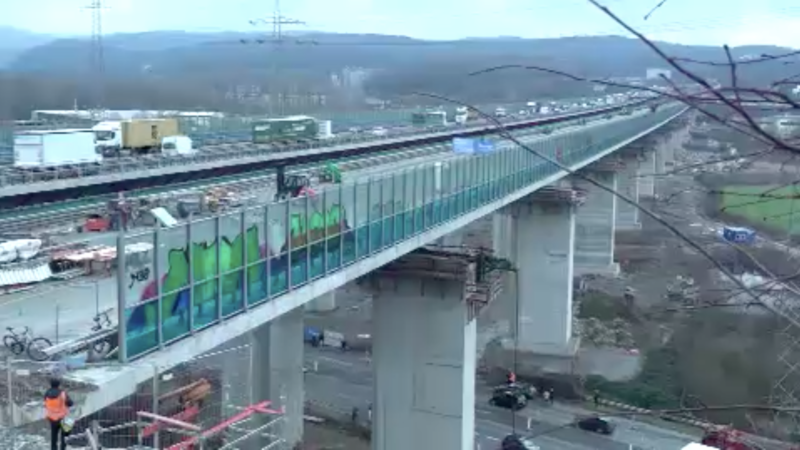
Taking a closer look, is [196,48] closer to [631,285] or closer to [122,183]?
[631,285]

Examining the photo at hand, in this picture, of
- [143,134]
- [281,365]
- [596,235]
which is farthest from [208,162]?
[596,235]

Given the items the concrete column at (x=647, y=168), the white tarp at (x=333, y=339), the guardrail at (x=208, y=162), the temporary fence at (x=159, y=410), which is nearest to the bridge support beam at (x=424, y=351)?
the temporary fence at (x=159, y=410)

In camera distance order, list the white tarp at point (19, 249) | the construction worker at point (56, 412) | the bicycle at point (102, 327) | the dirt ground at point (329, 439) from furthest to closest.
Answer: the dirt ground at point (329, 439), the white tarp at point (19, 249), the bicycle at point (102, 327), the construction worker at point (56, 412)

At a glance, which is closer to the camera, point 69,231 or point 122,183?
point 69,231

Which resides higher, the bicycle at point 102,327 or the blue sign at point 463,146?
the blue sign at point 463,146

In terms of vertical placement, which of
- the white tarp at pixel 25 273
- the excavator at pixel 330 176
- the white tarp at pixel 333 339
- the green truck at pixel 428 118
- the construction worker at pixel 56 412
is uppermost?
the green truck at pixel 428 118

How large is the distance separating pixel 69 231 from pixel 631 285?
85.3 ft

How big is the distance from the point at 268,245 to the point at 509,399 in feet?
41.9

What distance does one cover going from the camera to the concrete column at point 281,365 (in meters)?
15.8

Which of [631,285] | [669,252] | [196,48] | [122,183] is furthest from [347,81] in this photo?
[122,183]

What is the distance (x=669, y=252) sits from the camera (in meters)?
38.9

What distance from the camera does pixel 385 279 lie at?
43.4 ft

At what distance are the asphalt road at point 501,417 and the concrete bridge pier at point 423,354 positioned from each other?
3.53 meters

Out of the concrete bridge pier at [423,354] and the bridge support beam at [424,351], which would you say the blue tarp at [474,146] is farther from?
the concrete bridge pier at [423,354]
